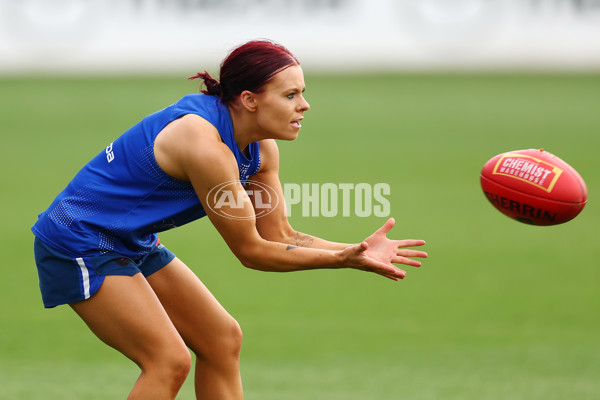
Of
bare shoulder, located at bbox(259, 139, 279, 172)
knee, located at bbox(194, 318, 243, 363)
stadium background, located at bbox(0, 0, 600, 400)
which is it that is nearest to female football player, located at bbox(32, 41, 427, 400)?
bare shoulder, located at bbox(259, 139, 279, 172)

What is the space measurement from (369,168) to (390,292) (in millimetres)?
5604

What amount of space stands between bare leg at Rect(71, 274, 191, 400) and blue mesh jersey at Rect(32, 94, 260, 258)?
0.23m

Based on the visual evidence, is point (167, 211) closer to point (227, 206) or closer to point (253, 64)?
point (227, 206)

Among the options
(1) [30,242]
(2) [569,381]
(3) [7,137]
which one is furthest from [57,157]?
(2) [569,381]

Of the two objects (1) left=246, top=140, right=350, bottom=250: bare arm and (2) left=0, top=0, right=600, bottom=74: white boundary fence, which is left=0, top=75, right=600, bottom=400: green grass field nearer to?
(1) left=246, top=140, right=350, bottom=250: bare arm

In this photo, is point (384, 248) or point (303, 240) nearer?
point (384, 248)

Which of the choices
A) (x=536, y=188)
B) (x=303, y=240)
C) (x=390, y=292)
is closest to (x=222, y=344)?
(x=303, y=240)

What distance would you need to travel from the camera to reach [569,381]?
6410 mm

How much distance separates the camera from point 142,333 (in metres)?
4.03

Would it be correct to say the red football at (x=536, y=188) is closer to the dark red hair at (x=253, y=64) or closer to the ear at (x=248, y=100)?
the dark red hair at (x=253, y=64)

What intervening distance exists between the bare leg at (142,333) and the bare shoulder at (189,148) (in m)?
0.60

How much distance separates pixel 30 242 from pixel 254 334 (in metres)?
4.08

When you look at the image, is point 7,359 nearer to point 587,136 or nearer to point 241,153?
point 241,153

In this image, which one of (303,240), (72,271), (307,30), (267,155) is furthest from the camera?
(307,30)
